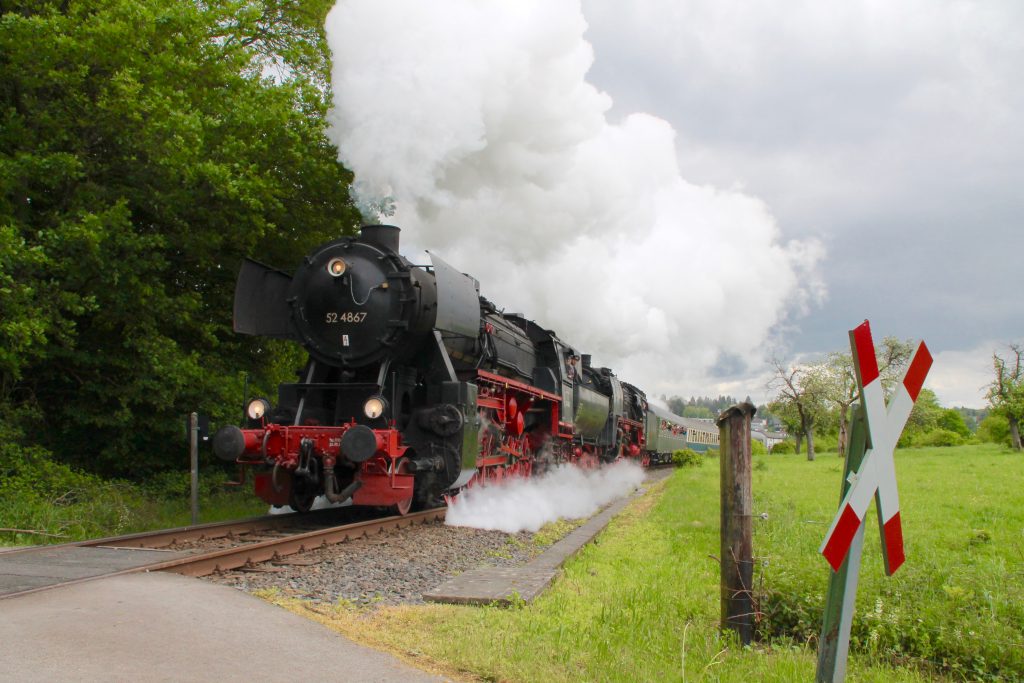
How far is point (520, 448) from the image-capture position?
45.7 ft

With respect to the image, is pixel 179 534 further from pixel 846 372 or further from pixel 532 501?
pixel 846 372

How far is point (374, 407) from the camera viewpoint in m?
9.42

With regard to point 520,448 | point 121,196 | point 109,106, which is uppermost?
point 109,106

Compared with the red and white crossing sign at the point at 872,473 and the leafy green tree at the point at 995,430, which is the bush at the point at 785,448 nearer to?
the leafy green tree at the point at 995,430

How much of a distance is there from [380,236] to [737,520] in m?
6.86

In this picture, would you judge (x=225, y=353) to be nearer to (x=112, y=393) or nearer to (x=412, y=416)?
(x=112, y=393)

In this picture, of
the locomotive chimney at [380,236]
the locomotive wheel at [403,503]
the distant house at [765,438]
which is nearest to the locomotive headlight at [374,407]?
the locomotive wheel at [403,503]

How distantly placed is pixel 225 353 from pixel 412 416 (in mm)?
6067

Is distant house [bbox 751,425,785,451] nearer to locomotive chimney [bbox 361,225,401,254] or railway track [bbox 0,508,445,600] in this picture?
locomotive chimney [bbox 361,225,401,254]

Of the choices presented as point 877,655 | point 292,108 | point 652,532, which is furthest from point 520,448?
point 877,655

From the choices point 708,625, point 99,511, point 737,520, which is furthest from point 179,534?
point 737,520

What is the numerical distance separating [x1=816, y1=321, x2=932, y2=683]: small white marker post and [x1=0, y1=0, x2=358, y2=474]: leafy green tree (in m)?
9.74

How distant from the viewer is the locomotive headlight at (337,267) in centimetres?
1016

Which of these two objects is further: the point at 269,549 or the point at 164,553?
the point at 269,549
